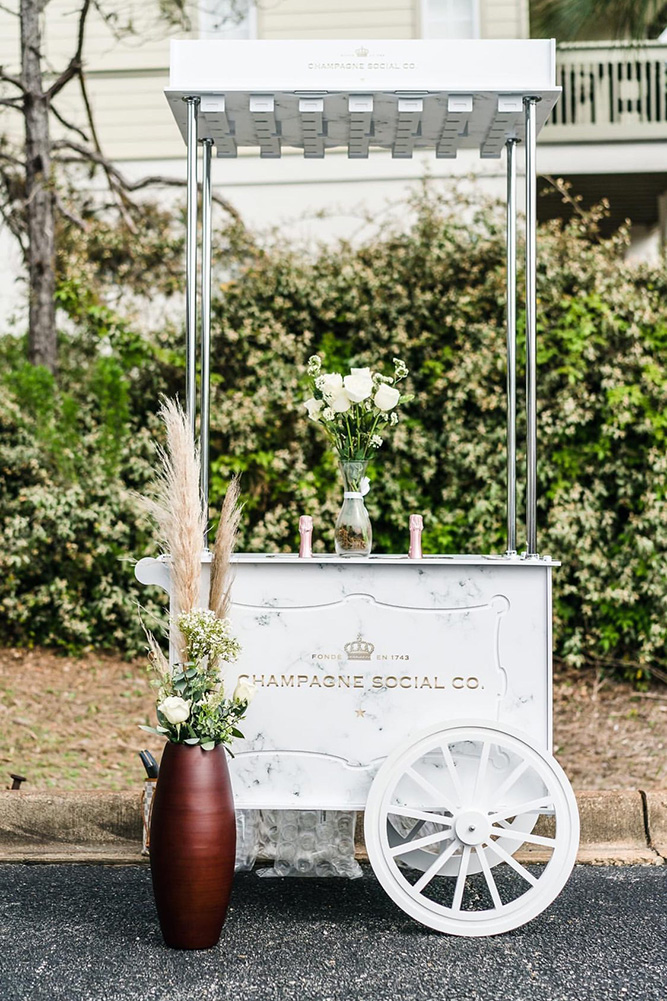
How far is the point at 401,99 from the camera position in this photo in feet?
9.72

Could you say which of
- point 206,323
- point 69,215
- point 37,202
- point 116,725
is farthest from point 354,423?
point 69,215

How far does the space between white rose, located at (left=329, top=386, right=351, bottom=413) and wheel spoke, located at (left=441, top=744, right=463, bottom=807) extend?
1.02 m

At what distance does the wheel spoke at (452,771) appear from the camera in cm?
262

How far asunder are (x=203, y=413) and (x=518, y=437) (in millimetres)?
2622

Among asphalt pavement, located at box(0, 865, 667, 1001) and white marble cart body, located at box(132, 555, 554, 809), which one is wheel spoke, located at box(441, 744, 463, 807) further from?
asphalt pavement, located at box(0, 865, 667, 1001)

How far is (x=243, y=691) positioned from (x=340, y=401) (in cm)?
91

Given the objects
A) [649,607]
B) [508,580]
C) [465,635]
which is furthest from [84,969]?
[649,607]

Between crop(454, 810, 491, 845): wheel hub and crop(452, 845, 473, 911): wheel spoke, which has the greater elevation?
Result: crop(454, 810, 491, 845): wheel hub

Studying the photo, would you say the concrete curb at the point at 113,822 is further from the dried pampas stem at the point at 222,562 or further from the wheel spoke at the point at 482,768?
the dried pampas stem at the point at 222,562

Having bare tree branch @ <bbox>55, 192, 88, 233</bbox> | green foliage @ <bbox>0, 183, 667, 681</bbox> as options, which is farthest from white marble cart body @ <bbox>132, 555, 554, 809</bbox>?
bare tree branch @ <bbox>55, 192, 88, 233</bbox>

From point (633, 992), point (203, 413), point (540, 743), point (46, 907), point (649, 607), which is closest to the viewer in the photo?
point (633, 992)

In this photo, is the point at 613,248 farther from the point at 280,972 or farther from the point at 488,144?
the point at 280,972

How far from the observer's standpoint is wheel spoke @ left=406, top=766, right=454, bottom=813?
2.63 metres

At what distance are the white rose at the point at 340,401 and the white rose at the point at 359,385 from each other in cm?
2
